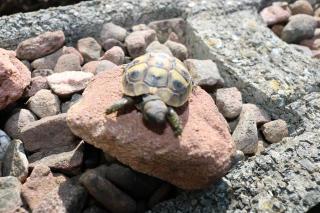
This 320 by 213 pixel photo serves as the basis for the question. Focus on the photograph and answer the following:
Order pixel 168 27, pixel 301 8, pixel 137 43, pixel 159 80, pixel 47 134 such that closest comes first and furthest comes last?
pixel 159 80 → pixel 47 134 → pixel 137 43 → pixel 168 27 → pixel 301 8

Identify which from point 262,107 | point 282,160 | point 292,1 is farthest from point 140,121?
point 292,1

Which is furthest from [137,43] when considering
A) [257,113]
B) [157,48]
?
[257,113]

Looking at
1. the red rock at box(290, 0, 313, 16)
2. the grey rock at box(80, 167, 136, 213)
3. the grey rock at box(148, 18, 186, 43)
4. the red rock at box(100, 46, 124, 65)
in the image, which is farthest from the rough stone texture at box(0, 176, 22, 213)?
the red rock at box(290, 0, 313, 16)

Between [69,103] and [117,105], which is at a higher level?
[117,105]

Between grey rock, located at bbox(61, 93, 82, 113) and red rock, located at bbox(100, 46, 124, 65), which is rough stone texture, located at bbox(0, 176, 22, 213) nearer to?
grey rock, located at bbox(61, 93, 82, 113)

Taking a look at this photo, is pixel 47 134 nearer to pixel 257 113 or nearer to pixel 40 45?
pixel 40 45

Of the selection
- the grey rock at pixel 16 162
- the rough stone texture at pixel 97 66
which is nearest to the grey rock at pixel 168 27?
the rough stone texture at pixel 97 66
